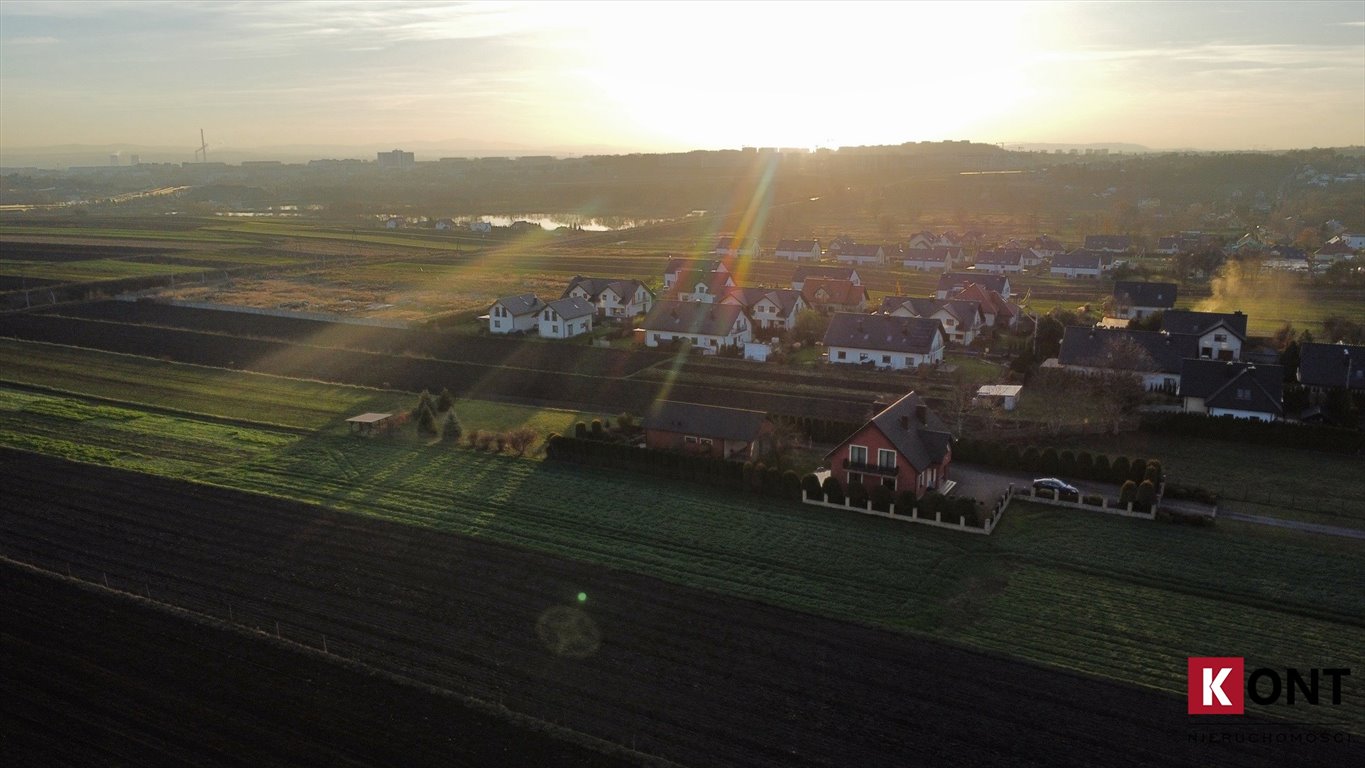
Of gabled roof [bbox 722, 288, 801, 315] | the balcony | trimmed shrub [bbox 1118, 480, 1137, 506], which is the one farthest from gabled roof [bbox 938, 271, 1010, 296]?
the balcony

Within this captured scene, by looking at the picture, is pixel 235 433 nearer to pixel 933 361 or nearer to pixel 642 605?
pixel 642 605

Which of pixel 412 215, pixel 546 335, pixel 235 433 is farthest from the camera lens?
pixel 412 215

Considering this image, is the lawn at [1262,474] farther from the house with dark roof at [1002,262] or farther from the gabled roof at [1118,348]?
the house with dark roof at [1002,262]

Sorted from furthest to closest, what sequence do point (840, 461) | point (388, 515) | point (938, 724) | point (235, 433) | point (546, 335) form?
point (546, 335) < point (235, 433) < point (840, 461) < point (388, 515) < point (938, 724)

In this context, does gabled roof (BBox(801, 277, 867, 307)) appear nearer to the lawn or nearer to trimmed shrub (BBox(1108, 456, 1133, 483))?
the lawn

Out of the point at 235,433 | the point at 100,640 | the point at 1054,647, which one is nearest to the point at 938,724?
the point at 1054,647

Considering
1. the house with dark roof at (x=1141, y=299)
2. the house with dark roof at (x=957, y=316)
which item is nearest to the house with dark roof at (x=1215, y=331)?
the house with dark roof at (x=957, y=316)

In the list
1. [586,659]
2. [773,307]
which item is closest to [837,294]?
[773,307]
